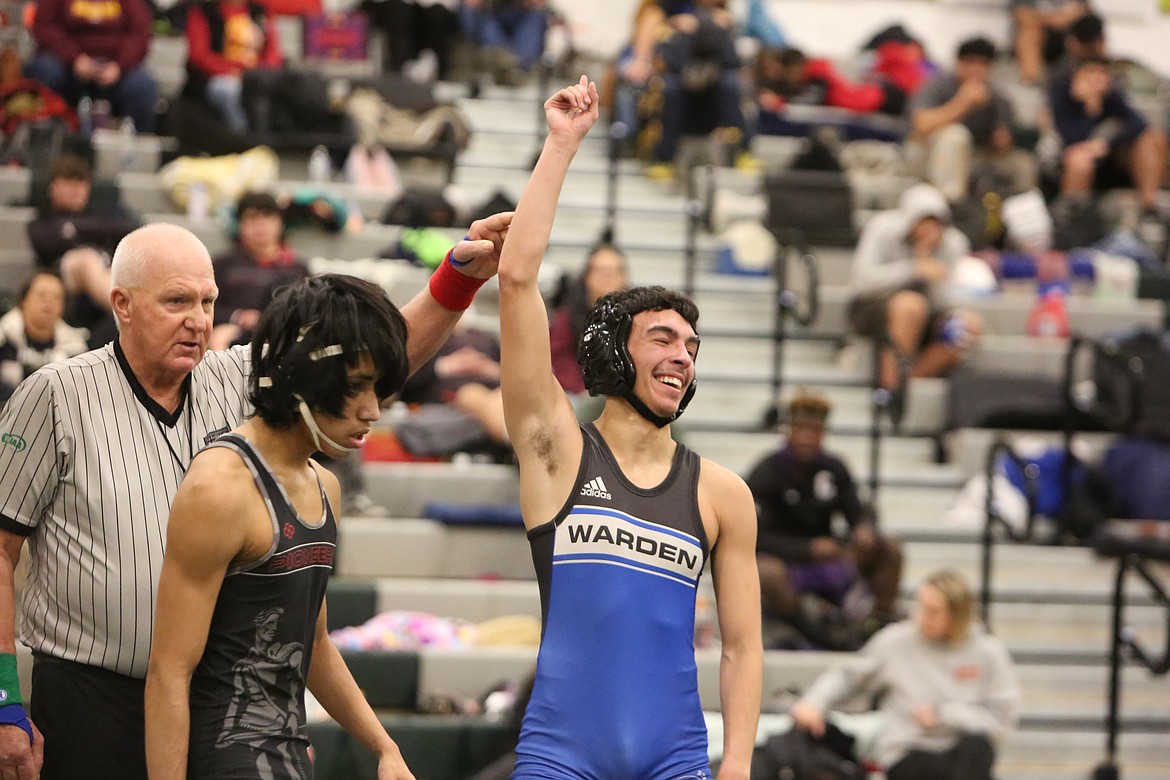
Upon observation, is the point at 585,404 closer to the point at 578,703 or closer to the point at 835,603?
the point at 835,603

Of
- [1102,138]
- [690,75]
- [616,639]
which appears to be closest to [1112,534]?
[690,75]

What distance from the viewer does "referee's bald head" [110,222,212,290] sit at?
324 centimetres

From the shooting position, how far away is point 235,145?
10.5 meters

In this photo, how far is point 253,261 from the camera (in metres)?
8.73

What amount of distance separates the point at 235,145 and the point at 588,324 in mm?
7327

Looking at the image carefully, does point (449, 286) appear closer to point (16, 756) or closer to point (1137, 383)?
point (16, 756)

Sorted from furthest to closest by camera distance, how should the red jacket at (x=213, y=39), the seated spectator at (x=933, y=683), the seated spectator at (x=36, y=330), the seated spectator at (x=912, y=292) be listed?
the red jacket at (x=213, y=39)
the seated spectator at (x=912, y=292)
the seated spectator at (x=36, y=330)
the seated spectator at (x=933, y=683)

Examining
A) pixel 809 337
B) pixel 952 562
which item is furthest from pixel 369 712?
pixel 809 337

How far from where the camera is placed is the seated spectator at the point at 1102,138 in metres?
12.2

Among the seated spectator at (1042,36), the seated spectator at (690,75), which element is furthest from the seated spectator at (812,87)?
the seated spectator at (1042,36)

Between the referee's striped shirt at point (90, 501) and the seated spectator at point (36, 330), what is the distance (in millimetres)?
4638

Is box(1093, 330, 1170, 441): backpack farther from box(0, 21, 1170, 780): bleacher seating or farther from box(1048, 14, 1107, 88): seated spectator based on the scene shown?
box(1048, 14, 1107, 88): seated spectator

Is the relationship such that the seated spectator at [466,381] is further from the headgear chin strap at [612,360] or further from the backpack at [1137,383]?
the headgear chin strap at [612,360]

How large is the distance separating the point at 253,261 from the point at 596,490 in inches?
223
